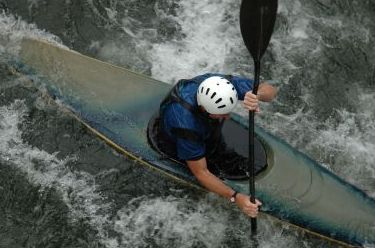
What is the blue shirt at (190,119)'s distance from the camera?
479cm

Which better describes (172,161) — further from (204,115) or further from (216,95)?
(216,95)

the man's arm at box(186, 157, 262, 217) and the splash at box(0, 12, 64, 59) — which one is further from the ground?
the splash at box(0, 12, 64, 59)

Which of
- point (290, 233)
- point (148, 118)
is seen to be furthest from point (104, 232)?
point (290, 233)

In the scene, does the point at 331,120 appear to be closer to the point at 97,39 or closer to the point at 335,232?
the point at 335,232

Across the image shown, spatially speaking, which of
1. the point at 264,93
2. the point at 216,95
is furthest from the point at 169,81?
the point at 216,95

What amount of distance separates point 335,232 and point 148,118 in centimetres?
217

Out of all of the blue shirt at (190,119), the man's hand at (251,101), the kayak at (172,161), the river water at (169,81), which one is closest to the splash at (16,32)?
the river water at (169,81)

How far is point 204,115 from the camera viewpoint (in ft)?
15.9

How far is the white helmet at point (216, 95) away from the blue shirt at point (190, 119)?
139 millimetres

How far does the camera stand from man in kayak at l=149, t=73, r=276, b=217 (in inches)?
184

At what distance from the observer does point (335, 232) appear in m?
5.29

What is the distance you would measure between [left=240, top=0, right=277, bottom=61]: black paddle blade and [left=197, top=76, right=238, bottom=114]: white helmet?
60 centimetres

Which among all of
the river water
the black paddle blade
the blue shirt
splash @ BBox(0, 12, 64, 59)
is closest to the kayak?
the river water

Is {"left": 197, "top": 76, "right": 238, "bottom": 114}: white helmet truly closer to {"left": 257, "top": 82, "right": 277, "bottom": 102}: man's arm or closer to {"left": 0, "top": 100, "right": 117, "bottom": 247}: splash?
{"left": 257, "top": 82, "right": 277, "bottom": 102}: man's arm
